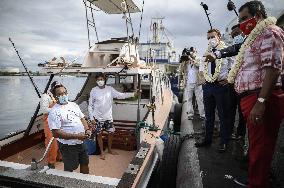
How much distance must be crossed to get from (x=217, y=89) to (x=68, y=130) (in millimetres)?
2777

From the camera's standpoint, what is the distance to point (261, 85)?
9.22 feet

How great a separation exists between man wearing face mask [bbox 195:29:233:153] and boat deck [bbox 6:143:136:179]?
189 centimetres

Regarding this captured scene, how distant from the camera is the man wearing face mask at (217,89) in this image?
4.96 meters

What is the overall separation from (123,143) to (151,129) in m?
1.03

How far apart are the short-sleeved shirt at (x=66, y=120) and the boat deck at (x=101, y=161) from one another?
128cm

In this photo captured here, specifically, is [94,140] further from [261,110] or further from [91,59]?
[261,110]

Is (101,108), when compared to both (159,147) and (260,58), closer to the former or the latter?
(159,147)

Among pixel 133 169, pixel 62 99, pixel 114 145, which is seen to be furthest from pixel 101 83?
pixel 133 169

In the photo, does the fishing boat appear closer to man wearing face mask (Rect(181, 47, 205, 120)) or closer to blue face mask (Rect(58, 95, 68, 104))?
blue face mask (Rect(58, 95, 68, 104))

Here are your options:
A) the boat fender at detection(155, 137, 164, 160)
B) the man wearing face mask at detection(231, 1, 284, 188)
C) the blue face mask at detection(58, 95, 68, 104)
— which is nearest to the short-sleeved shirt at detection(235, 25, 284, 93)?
the man wearing face mask at detection(231, 1, 284, 188)

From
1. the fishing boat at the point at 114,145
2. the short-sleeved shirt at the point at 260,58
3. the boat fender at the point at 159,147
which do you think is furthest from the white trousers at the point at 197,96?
the short-sleeved shirt at the point at 260,58

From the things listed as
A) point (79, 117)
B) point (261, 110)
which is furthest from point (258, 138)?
point (79, 117)

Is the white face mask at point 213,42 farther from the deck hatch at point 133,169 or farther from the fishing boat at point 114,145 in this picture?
the deck hatch at point 133,169

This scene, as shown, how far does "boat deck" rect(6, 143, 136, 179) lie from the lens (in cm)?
508
